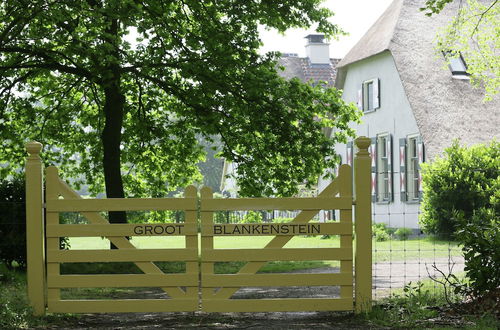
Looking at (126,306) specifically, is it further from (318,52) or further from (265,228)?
(318,52)

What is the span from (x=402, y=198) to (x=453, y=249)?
1168cm

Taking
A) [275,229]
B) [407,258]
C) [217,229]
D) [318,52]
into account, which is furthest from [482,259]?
[318,52]

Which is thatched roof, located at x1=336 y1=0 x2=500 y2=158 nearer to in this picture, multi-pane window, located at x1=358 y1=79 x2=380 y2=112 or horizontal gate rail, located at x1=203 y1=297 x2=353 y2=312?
multi-pane window, located at x1=358 y1=79 x2=380 y2=112

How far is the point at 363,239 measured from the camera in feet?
32.0

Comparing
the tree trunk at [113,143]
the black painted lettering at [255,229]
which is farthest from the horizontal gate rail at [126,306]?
the tree trunk at [113,143]

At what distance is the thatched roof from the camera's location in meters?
30.0

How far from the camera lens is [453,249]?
63.9ft

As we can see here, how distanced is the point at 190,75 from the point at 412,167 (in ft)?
50.0

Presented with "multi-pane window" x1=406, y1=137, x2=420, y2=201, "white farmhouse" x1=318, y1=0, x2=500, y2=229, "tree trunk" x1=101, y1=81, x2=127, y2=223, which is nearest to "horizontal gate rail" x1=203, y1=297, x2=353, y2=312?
"tree trunk" x1=101, y1=81, x2=127, y2=223

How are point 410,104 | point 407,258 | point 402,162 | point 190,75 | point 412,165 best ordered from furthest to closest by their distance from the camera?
point 402,162 → point 412,165 → point 410,104 → point 407,258 → point 190,75

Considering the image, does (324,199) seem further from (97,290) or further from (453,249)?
(453,249)

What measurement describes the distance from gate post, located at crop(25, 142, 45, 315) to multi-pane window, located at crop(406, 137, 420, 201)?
2203 cm

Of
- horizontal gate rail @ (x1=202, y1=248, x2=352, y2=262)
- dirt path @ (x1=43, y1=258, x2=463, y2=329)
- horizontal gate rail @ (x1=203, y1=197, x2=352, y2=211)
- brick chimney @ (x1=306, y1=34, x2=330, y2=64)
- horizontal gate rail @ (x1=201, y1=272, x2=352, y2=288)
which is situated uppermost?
brick chimney @ (x1=306, y1=34, x2=330, y2=64)

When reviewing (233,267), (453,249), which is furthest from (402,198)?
(233,267)
